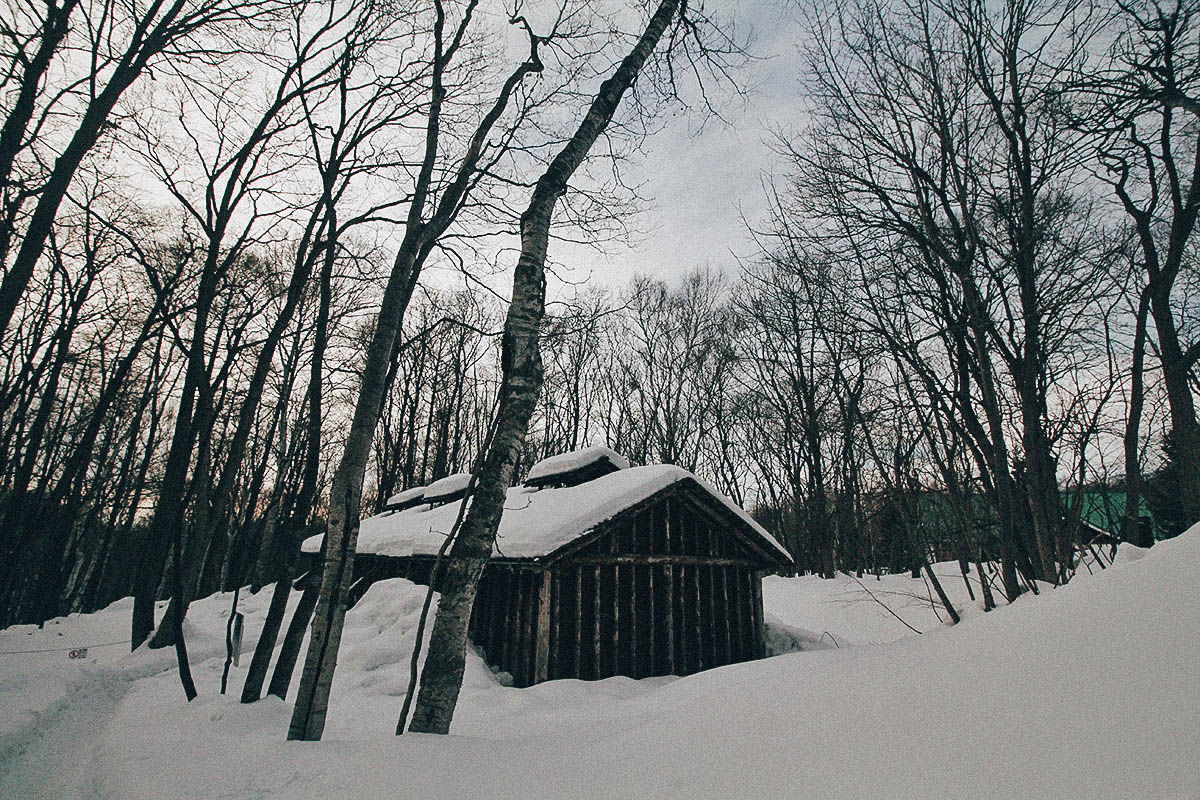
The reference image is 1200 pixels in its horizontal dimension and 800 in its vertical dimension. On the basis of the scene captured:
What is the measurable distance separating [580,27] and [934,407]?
17.2 feet

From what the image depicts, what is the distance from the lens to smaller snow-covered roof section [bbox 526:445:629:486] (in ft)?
41.5

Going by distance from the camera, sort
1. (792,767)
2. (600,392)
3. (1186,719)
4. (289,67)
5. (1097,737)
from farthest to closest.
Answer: (600,392)
(289,67)
(792,767)
(1097,737)
(1186,719)

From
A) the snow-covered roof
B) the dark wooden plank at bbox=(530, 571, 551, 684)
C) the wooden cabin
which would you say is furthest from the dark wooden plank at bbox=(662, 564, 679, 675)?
the dark wooden plank at bbox=(530, 571, 551, 684)

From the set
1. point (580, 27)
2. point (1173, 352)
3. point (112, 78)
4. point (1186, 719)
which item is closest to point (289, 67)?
point (112, 78)

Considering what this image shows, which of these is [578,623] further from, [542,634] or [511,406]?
[511,406]

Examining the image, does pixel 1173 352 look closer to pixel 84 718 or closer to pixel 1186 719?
pixel 1186 719

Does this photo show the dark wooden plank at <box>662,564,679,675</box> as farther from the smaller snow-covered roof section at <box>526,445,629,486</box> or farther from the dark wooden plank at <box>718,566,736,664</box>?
the smaller snow-covered roof section at <box>526,445,629,486</box>

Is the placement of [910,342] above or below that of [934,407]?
above

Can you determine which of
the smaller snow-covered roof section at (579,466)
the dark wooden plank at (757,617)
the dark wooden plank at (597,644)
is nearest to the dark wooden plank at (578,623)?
the dark wooden plank at (597,644)

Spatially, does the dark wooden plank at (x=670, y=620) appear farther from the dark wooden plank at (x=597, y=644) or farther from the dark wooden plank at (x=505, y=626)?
the dark wooden plank at (x=505, y=626)

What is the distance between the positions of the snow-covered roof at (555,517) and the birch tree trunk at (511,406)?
307 cm

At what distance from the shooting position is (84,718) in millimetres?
7086

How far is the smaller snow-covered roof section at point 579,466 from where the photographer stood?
1265cm

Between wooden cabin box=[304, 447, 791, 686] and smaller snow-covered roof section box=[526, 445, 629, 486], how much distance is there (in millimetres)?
1018
